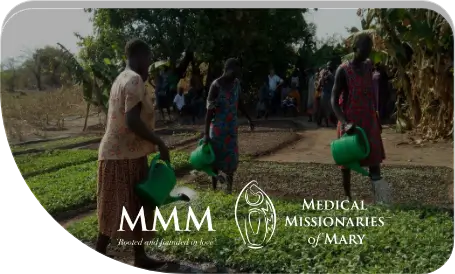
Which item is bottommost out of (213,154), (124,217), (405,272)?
(405,272)

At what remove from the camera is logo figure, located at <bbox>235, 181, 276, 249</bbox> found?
352 centimetres

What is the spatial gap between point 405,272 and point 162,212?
1389 millimetres

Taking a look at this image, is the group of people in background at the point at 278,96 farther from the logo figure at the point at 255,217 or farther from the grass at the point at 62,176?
the logo figure at the point at 255,217

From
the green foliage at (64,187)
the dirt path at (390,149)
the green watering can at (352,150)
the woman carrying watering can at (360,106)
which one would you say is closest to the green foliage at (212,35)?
the woman carrying watering can at (360,106)

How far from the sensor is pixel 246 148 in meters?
3.73

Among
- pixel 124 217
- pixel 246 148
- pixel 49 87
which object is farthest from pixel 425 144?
pixel 49 87

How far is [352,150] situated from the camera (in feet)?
12.0

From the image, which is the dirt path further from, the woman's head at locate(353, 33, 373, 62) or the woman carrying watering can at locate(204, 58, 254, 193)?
the woman's head at locate(353, 33, 373, 62)

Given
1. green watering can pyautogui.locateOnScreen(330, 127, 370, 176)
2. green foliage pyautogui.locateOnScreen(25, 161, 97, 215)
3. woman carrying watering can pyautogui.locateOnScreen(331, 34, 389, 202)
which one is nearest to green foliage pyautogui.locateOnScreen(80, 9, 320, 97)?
woman carrying watering can pyautogui.locateOnScreen(331, 34, 389, 202)

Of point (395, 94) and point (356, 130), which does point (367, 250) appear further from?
point (395, 94)

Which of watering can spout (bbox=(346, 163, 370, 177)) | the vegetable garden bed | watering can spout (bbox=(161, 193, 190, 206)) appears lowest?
watering can spout (bbox=(161, 193, 190, 206))

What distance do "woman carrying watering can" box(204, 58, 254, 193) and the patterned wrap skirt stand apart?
1.47 feet

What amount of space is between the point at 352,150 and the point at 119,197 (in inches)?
54.0

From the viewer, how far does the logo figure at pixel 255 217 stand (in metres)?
3.52
